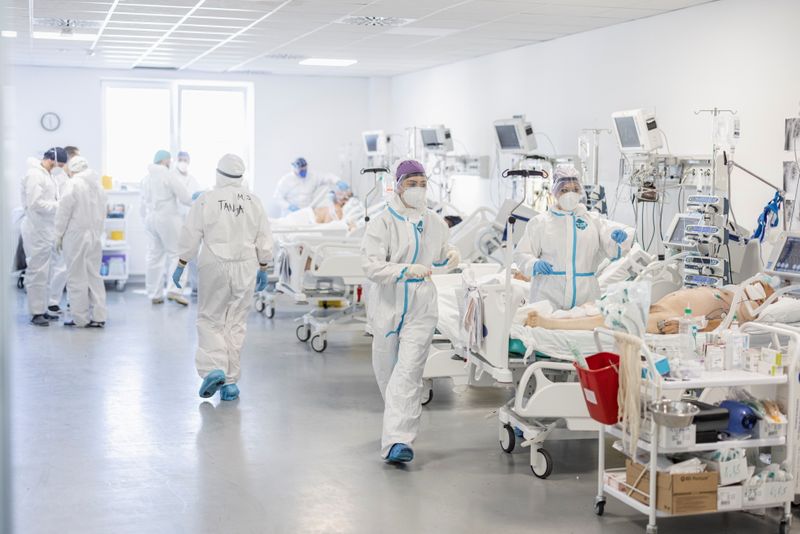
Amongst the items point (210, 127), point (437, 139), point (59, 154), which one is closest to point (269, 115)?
point (210, 127)

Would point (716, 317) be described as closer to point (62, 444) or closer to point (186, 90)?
point (62, 444)

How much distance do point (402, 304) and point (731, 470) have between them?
72.2 inches

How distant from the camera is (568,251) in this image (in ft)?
18.7

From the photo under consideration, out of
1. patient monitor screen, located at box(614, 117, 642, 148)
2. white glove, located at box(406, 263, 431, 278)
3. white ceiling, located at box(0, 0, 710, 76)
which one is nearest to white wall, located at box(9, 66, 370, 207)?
white ceiling, located at box(0, 0, 710, 76)

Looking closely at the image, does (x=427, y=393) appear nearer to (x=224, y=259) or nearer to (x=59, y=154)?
(x=224, y=259)

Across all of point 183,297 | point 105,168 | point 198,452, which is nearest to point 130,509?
point 198,452

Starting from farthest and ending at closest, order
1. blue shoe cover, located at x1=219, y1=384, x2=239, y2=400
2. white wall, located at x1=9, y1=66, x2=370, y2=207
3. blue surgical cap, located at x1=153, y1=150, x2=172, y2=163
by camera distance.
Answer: white wall, located at x1=9, y1=66, x2=370, y2=207, blue surgical cap, located at x1=153, y1=150, x2=172, y2=163, blue shoe cover, located at x1=219, y1=384, x2=239, y2=400

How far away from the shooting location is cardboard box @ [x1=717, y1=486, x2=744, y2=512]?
404cm

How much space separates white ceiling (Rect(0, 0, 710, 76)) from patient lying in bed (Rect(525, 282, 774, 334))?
2.60 metres

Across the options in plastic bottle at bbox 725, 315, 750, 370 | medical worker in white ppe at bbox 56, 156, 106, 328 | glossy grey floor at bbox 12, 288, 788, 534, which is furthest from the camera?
medical worker in white ppe at bbox 56, 156, 106, 328

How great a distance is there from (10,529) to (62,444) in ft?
12.6

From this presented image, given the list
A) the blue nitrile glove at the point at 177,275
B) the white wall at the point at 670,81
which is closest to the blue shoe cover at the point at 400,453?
the blue nitrile glove at the point at 177,275

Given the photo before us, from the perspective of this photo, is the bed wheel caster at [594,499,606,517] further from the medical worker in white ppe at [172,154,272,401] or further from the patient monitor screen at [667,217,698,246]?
the medical worker in white ppe at [172,154,272,401]

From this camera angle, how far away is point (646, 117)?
7.02 meters
